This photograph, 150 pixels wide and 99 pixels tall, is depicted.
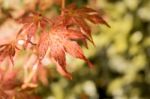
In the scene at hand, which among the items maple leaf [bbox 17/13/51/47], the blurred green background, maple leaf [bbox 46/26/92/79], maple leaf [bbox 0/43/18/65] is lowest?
the blurred green background

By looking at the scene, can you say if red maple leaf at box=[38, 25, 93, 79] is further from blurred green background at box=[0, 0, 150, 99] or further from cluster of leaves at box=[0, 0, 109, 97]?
blurred green background at box=[0, 0, 150, 99]

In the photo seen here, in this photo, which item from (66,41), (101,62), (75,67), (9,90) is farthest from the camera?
(101,62)

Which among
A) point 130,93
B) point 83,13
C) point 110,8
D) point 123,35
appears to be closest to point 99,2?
point 110,8

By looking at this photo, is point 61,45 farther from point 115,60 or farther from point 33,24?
point 115,60

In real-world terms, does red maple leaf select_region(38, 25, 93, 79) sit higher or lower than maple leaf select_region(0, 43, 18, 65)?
higher

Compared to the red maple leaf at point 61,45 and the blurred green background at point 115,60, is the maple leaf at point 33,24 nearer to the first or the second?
the red maple leaf at point 61,45

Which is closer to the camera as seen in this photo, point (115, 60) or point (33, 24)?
point (33, 24)

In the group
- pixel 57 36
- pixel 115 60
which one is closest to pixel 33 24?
pixel 57 36

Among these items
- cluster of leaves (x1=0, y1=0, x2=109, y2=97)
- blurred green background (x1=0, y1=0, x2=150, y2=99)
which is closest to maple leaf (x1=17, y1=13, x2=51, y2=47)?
cluster of leaves (x1=0, y1=0, x2=109, y2=97)

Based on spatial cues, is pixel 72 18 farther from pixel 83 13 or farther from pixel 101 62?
pixel 101 62
